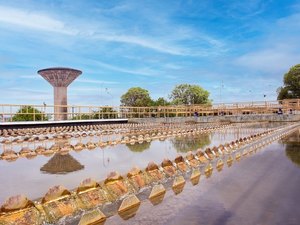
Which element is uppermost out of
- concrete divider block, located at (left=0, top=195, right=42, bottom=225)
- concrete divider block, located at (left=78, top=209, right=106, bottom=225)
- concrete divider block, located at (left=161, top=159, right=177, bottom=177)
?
concrete divider block, located at (left=0, top=195, right=42, bottom=225)

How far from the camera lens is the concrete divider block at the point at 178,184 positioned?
127 inches

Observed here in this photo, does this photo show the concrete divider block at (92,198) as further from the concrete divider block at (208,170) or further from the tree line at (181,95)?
the tree line at (181,95)

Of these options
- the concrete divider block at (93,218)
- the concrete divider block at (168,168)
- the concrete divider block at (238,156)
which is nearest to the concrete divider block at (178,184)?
the concrete divider block at (168,168)

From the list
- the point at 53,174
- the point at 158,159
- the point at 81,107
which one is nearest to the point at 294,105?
the point at 81,107

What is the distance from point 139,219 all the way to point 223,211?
72 centimetres

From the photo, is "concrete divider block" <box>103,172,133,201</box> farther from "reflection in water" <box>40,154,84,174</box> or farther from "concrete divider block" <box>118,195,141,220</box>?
Answer: "reflection in water" <box>40,154,84,174</box>

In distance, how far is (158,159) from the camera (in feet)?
18.8

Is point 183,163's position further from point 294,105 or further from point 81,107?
point 294,105

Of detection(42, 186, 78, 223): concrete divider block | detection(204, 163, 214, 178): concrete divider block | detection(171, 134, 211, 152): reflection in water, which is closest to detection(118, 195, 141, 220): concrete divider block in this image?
detection(42, 186, 78, 223): concrete divider block

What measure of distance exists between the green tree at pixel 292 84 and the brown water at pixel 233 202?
47.2 meters

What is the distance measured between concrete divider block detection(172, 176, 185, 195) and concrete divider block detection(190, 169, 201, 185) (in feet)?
0.48

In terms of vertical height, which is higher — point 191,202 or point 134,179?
point 134,179

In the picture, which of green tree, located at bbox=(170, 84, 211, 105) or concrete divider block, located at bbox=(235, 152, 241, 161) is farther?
green tree, located at bbox=(170, 84, 211, 105)

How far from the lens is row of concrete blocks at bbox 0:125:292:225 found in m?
1.90
